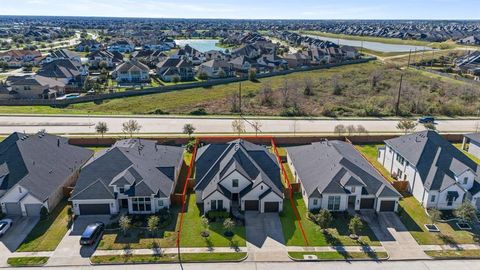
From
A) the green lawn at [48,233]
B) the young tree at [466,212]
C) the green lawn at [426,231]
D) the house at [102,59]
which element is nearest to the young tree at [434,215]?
the green lawn at [426,231]

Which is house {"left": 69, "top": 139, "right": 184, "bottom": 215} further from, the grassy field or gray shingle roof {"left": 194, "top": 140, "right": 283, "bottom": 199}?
the grassy field

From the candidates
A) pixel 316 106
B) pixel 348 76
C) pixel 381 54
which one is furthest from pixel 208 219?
pixel 381 54

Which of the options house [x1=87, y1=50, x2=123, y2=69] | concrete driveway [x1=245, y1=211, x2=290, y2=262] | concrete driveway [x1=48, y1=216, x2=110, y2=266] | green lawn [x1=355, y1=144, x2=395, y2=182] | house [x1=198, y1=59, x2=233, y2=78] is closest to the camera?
concrete driveway [x1=48, y1=216, x2=110, y2=266]

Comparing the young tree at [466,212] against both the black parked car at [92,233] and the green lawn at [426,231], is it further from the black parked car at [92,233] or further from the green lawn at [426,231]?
the black parked car at [92,233]

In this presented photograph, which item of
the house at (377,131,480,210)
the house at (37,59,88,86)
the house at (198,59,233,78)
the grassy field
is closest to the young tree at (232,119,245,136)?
the grassy field

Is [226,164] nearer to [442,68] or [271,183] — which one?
[271,183]

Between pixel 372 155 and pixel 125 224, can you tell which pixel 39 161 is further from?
pixel 372 155
